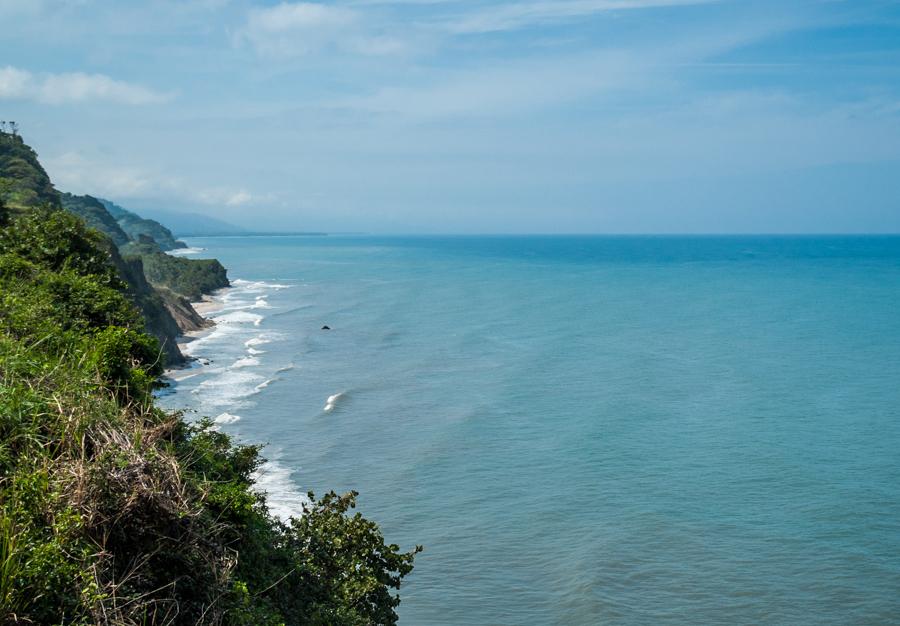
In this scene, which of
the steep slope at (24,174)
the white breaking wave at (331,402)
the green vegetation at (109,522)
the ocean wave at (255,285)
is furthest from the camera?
the ocean wave at (255,285)

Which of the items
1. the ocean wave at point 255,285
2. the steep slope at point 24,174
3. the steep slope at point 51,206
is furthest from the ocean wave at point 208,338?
the ocean wave at point 255,285

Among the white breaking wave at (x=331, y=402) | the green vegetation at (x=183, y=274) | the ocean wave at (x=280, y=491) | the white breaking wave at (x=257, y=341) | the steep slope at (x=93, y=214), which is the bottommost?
the ocean wave at (x=280, y=491)

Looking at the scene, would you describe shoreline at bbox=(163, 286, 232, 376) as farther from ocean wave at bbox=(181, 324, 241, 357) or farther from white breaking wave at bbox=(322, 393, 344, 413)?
white breaking wave at bbox=(322, 393, 344, 413)

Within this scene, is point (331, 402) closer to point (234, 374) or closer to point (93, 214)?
point (234, 374)

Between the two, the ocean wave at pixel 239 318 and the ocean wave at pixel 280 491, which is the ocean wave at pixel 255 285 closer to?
the ocean wave at pixel 239 318

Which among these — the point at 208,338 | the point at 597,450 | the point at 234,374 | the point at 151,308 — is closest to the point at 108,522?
the point at 597,450
